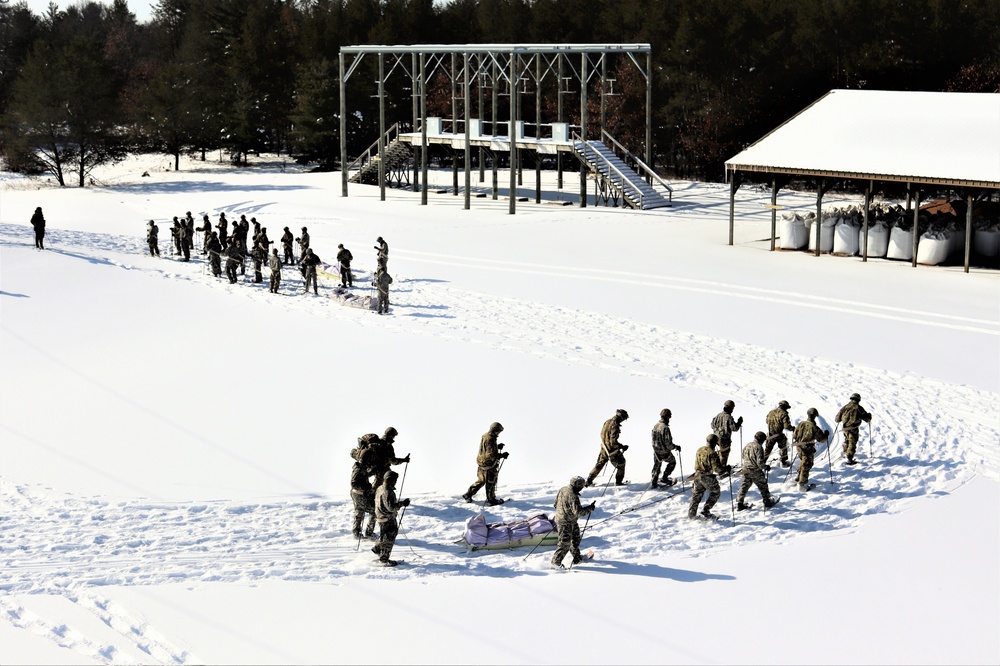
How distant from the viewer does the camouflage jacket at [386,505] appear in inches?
490

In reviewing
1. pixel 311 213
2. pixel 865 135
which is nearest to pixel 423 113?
pixel 311 213

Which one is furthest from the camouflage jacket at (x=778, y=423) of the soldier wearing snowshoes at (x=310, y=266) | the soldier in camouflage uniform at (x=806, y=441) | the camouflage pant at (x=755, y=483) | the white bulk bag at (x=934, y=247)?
the white bulk bag at (x=934, y=247)

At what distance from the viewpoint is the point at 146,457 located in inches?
642

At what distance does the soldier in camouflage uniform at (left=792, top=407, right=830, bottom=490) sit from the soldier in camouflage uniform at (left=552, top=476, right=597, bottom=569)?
3.55 m

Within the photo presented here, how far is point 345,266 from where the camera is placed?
2725 centimetres

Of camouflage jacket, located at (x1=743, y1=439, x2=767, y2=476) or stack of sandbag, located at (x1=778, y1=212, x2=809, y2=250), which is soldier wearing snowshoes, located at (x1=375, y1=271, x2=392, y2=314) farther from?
stack of sandbag, located at (x1=778, y1=212, x2=809, y2=250)

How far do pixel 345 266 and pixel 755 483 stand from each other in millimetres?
14550

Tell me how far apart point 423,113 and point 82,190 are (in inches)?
631

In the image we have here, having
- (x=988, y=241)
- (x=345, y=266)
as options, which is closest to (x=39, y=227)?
(x=345, y=266)

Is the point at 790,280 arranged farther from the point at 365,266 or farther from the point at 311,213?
the point at 311,213

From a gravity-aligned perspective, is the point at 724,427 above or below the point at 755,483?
→ above

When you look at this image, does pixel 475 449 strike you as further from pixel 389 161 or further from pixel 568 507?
pixel 389 161

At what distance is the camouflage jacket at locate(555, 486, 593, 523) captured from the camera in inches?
488

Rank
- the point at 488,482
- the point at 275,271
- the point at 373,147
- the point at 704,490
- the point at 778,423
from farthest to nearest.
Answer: the point at 373,147 → the point at 275,271 → the point at 778,423 → the point at 488,482 → the point at 704,490
